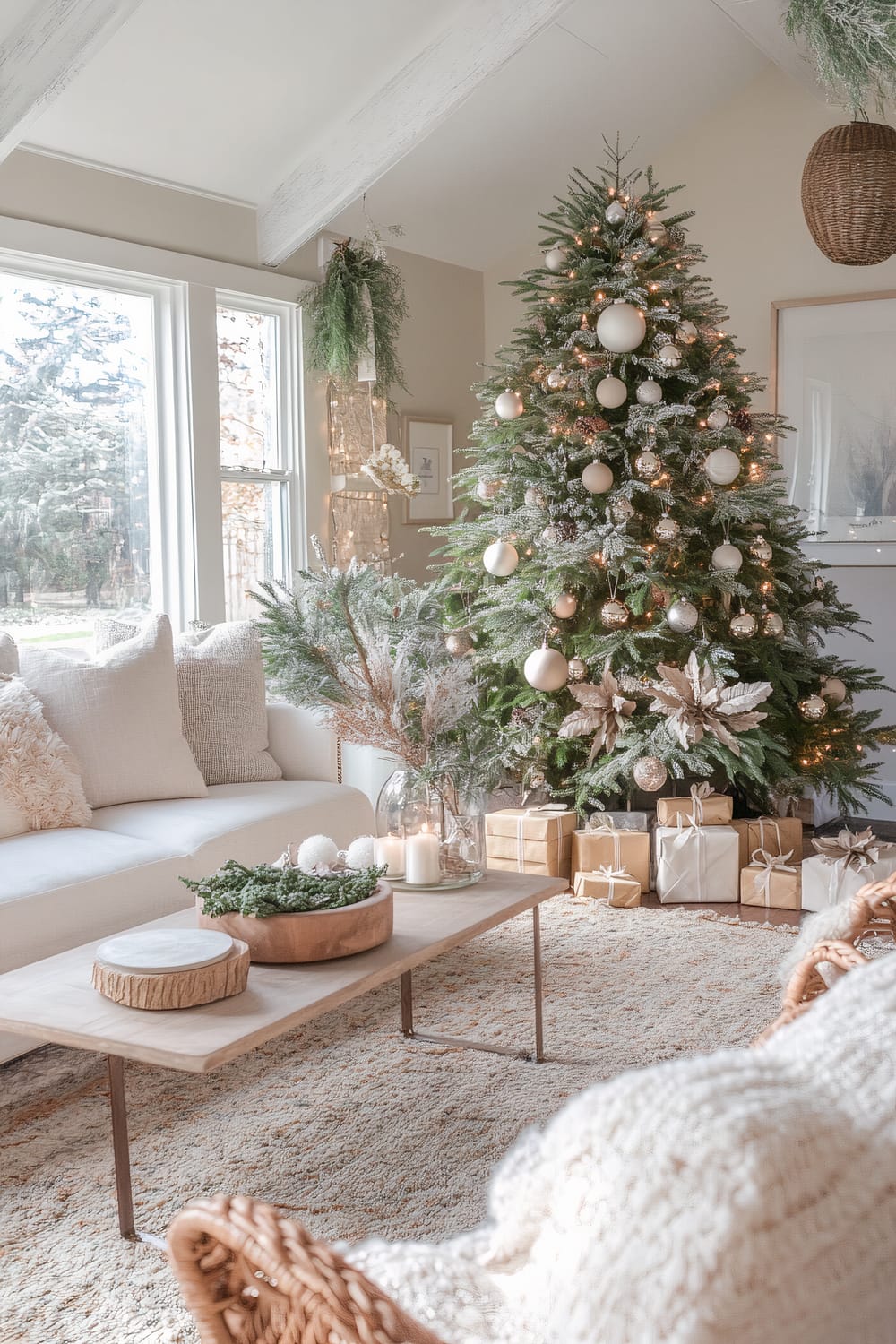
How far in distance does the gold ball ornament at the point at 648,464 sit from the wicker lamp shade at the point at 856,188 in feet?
4.05

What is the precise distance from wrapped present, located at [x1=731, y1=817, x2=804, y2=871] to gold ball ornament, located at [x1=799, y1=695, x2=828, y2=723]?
13.5 inches

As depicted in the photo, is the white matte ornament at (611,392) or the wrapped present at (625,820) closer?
the white matte ornament at (611,392)

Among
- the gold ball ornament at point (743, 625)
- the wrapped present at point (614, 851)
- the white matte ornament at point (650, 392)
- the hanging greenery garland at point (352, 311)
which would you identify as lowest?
the wrapped present at point (614, 851)

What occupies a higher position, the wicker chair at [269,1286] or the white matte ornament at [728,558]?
the white matte ornament at [728,558]

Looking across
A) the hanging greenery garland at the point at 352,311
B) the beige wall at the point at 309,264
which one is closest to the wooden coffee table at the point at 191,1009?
the beige wall at the point at 309,264

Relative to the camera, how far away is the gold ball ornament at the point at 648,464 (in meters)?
3.73

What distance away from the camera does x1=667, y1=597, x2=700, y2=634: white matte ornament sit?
3697mm

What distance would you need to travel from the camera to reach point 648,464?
147 inches

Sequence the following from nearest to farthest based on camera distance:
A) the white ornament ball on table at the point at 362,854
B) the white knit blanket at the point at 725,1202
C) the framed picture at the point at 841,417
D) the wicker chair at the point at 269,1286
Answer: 1. the white knit blanket at the point at 725,1202
2. the wicker chair at the point at 269,1286
3. the white ornament ball on table at the point at 362,854
4. the framed picture at the point at 841,417

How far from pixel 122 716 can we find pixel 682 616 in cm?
168

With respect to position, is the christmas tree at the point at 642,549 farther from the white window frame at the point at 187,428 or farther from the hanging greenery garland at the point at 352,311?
the white window frame at the point at 187,428

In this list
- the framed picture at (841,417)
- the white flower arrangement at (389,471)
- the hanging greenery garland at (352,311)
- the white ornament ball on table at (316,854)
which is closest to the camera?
the white ornament ball on table at (316,854)

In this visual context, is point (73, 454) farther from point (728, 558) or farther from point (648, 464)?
point (728, 558)

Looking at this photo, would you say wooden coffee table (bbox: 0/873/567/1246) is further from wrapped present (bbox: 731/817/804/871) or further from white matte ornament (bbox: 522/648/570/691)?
wrapped present (bbox: 731/817/804/871)
